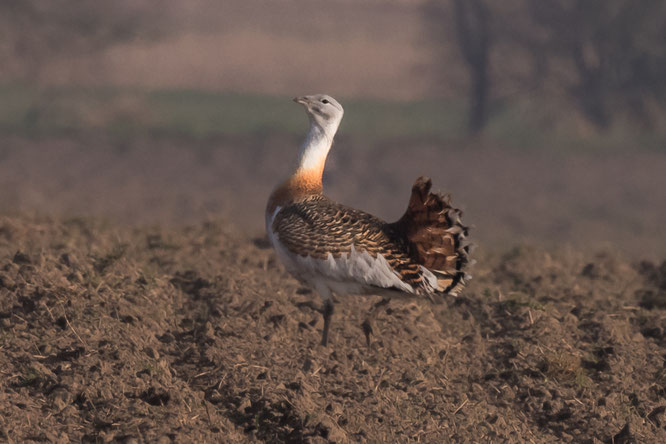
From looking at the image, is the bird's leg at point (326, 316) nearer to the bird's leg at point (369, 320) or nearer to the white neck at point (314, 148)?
the bird's leg at point (369, 320)

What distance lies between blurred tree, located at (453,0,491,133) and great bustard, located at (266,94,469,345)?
822 inches

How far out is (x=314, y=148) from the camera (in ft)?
21.0

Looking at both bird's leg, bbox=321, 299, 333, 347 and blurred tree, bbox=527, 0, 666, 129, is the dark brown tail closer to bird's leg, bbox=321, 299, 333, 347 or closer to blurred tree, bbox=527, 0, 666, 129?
bird's leg, bbox=321, 299, 333, 347

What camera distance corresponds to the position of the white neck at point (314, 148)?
641 cm

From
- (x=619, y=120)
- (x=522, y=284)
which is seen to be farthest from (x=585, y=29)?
(x=522, y=284)

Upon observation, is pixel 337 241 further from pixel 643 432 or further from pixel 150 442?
pixel 643 432

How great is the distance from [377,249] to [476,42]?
846 inches

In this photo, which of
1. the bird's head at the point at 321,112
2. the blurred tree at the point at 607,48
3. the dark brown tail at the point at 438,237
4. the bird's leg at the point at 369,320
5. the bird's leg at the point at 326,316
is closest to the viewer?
the dark brown tail at the point at 438,237

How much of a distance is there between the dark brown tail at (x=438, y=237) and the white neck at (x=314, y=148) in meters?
0.95

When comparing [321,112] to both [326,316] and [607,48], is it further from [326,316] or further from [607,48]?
[607,48]

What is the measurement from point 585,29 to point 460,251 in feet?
69.3

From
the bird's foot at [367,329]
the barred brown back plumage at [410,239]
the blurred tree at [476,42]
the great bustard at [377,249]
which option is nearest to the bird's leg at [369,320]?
the bird's foot at [367,329]

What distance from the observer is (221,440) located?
4.75m

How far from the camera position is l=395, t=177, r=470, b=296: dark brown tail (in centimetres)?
561
